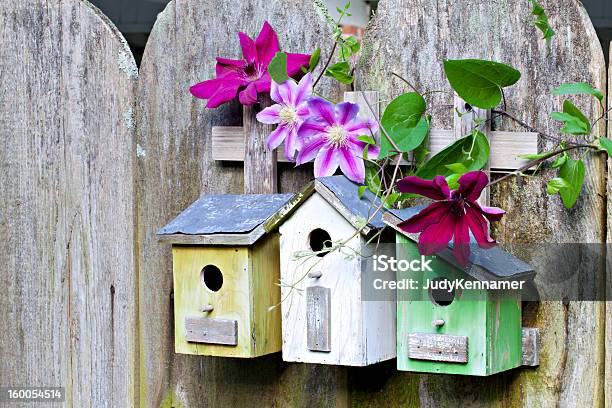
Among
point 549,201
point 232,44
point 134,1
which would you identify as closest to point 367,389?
point 549,201

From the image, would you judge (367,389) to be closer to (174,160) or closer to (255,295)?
(255,295)

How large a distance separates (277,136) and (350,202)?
217 millimetres

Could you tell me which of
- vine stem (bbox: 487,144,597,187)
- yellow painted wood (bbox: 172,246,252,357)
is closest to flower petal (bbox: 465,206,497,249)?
vine stem (bbox: 487,144,597,187)

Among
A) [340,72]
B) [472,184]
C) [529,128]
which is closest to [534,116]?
[529,128]

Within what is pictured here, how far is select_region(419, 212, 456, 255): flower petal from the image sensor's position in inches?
67.7

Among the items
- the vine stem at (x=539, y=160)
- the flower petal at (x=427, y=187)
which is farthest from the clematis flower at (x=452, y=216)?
the vine stem at (x=539, y=160)

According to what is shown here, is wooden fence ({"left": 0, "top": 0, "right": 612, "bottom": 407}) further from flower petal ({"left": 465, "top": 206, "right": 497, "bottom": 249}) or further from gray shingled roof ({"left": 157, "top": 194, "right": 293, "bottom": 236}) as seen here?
flower petal ({"left": 465, "top": 206, "right": 497, "bottom": 249})

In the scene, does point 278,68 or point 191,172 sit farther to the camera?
point 191,172

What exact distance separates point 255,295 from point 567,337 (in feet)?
1.82

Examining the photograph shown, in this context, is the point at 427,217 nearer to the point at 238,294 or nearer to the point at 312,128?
the point at 312,128

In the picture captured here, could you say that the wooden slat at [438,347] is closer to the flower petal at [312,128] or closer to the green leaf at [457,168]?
the green leaf at [457,168]

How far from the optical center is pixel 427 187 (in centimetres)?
170

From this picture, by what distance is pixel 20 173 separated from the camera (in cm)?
240

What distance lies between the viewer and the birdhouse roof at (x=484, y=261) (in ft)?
5.76
